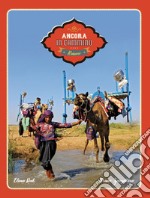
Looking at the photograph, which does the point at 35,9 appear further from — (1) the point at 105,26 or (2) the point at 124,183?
(2) the point at 124,183

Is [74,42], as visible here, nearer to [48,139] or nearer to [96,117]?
[96,117]

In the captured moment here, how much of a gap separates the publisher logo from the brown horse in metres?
0.25

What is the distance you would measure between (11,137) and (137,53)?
38.9 inches

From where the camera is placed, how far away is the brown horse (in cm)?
425

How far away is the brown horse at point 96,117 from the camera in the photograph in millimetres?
4246

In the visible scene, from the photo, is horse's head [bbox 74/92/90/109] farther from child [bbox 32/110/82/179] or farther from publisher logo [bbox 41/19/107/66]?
publisher logo [bbox 41/19/107/66]

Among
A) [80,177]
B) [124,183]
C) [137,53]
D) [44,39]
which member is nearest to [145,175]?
[124,183]

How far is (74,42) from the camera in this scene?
4.21 m

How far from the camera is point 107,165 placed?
4.25 m

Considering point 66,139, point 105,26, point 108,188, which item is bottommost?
point 108,188

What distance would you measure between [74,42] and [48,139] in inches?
25.8

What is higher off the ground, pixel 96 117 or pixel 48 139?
pixel 96 117

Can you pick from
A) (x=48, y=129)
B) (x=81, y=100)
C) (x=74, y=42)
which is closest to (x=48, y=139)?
(x=48, y=129)

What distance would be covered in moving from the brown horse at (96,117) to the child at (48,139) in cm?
7
